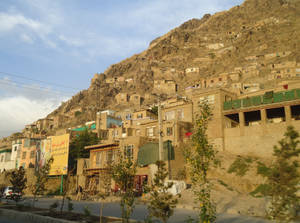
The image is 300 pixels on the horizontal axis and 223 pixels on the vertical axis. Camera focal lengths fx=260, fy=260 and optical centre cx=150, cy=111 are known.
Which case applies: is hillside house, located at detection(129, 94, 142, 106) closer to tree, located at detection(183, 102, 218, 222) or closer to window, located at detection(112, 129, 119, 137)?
window, located at detection(112, 129, 119, 137)

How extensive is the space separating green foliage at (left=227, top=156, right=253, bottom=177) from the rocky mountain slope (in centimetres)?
7042

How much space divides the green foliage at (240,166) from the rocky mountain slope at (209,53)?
231 feet

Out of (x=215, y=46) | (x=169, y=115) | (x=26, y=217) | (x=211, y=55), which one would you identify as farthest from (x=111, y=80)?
(x=26, y=217)

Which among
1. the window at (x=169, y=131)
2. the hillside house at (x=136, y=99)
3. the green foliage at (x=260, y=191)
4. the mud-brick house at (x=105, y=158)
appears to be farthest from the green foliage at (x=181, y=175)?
the hillside house at (x=136, y=99)

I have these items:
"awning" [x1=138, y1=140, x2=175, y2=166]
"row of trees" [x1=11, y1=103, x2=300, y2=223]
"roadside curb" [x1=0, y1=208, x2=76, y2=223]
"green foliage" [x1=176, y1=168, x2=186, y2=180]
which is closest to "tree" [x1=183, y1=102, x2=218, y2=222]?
"row of trees" [x1=11, y1=103, x2=300, y2=223]

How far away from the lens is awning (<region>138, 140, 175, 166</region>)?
3219 centimetres

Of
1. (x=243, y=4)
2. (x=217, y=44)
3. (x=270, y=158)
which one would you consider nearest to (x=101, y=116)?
(x=270, y=158)

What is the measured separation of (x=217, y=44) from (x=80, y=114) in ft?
304

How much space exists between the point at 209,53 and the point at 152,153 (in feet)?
425

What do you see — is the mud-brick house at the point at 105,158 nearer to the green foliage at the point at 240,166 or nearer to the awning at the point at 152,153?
the awning at the point at 152,153

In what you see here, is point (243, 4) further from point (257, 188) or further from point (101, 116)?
point (257, 188)

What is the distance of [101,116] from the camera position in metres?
78.5

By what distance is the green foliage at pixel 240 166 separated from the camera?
3259 cm

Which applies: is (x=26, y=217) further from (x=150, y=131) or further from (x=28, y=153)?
(x=28, y=153)
